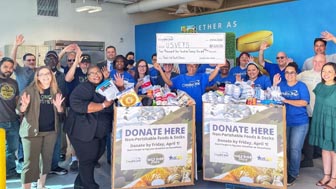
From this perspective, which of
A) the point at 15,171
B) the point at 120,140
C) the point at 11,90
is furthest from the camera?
the point at 15,171

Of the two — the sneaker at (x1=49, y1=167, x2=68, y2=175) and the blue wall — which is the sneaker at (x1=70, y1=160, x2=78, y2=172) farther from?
the blue wall

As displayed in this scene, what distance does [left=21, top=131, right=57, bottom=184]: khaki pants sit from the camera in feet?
9.91

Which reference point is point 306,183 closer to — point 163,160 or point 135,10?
point 163,160

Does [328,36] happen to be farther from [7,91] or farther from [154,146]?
[7,91]

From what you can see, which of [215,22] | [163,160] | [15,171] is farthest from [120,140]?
[215,22]

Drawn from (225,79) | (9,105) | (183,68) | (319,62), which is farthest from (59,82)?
(319,62)

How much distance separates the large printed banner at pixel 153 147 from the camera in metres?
3.07

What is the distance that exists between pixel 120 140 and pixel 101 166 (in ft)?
4.53

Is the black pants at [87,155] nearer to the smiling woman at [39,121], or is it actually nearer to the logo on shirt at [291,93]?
the smiling woman at [39,121]

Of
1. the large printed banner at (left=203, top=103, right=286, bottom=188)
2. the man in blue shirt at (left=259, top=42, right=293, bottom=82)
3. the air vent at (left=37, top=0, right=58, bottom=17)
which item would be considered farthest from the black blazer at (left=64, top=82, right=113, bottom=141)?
the air vent at (left=37, top=0, right=58, bottom=17)

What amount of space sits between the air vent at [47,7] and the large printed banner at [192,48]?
4273 mm

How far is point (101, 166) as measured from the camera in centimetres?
426

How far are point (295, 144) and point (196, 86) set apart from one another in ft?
4.25

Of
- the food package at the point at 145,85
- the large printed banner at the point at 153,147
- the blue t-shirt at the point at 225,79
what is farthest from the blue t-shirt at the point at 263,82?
the food package at the point at 145,85
